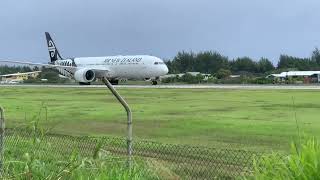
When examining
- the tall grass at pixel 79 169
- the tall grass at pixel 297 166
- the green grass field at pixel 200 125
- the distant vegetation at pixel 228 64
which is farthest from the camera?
the distant vegetation at pixel 228 64

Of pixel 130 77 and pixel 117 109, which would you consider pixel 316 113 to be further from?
pixel 130 77

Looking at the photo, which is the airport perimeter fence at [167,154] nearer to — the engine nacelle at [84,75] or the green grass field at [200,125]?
the green grass field at [200,125]

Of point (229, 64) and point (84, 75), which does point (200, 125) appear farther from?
point (229, 64)

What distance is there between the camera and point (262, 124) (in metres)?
17.7

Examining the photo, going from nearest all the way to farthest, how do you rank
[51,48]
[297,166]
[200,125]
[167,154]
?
[297,166] < [167,154] < [200,125] < [51,48]

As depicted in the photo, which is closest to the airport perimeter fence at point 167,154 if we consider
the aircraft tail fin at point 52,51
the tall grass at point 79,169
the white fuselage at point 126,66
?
the tall grass at point 79,169

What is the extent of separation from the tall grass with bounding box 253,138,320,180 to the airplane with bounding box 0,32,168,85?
54.1 m

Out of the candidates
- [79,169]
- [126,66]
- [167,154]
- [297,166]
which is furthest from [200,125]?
[126,66]

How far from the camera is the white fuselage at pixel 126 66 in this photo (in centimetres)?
6488

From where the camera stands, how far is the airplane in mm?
65000

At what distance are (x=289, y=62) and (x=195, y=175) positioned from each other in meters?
156

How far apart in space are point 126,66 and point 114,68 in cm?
262

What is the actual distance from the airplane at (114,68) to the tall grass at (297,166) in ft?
178

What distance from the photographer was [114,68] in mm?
69188
